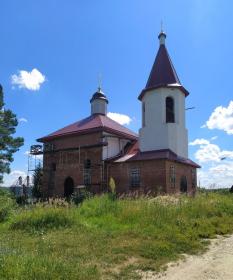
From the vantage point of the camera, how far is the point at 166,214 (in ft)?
41.5

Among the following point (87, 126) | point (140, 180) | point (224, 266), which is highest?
point (87, 126)

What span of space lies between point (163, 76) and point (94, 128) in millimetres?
6600

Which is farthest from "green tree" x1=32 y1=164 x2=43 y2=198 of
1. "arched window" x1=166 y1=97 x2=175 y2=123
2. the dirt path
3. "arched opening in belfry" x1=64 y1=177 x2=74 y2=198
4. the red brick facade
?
the dirt path

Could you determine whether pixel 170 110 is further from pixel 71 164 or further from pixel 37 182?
pixel 37 182

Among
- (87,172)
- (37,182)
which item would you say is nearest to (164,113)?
(87,172)

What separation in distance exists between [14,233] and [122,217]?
3.51 meters

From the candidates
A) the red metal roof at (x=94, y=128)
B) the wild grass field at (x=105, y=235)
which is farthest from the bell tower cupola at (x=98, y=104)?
the wild grass field at (x=105, y=235)

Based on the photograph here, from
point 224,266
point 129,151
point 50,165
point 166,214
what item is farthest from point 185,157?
point 224,266

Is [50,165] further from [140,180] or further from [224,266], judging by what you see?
[224,266]

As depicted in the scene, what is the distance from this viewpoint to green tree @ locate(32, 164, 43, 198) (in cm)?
3216

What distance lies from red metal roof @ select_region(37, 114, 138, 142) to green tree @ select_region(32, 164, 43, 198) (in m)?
2.71

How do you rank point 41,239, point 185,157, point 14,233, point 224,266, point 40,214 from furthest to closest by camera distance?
1. point 185,157
2. point 40,214
3. point 14,233
4. point 41,239
5. point 224,266

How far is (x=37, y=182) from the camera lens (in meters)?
32.4

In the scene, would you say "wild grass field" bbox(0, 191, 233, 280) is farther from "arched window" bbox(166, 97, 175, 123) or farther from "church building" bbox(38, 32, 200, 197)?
"arched window" bbox(166, 97, 175, 123)
